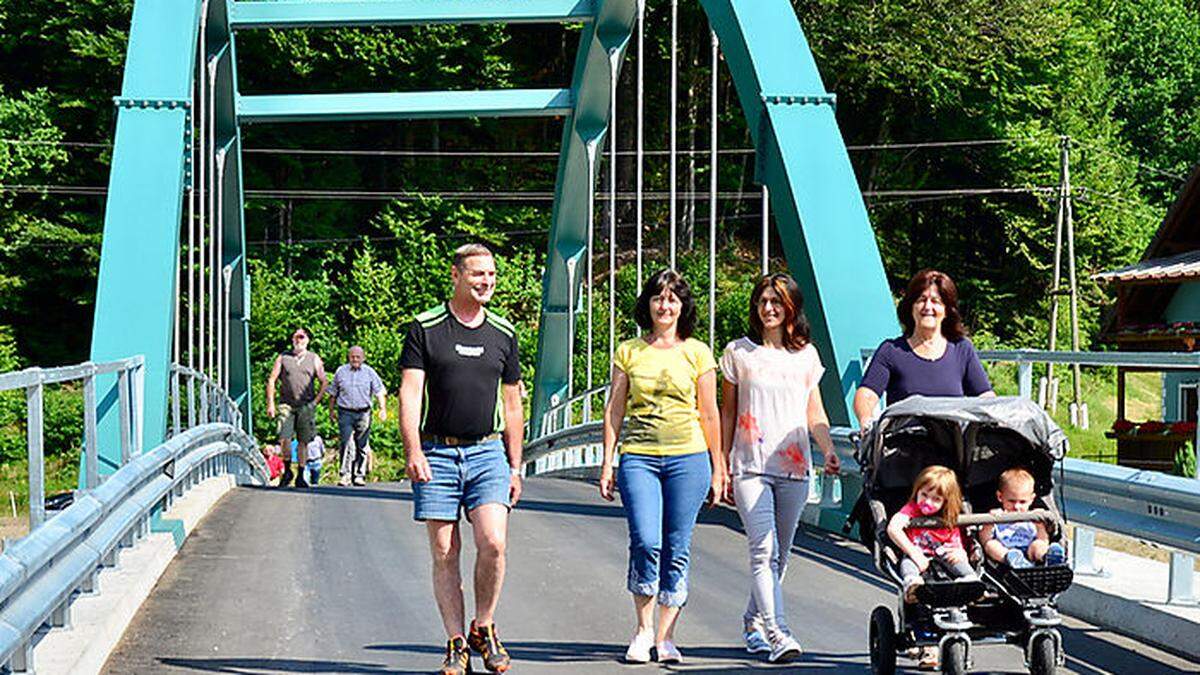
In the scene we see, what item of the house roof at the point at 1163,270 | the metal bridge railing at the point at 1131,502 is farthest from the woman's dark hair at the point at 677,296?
the house roof at the point at 1163,270

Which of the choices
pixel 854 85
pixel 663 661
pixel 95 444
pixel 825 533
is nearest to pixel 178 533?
Answer: pixel 95 444

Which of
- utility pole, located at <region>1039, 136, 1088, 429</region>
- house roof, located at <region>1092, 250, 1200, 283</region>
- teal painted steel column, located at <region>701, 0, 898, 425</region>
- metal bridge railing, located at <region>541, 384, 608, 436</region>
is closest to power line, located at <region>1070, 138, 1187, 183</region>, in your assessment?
utility pole, located at <region>1039, 136, 1088, 429</region>

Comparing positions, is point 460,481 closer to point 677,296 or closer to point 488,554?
point 488,554

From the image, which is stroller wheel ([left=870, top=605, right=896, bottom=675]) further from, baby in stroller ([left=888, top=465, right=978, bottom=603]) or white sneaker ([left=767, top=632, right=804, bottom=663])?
white sneaker ([left=767, top=632, right=804, bottom=663])

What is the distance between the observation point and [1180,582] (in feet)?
25.3

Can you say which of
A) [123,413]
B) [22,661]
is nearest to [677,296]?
[22,661]

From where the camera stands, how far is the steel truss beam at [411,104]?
942 inches

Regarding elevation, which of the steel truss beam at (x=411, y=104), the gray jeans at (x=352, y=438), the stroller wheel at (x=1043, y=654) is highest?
the steel truss beam at (x=411, y=104)

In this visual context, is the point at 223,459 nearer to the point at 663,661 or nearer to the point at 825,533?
the point at 825,533

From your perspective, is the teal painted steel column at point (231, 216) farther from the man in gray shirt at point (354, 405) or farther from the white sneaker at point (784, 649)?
the white sneaker at point (784, 649)

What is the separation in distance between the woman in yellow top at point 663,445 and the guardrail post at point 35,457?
2235 mm

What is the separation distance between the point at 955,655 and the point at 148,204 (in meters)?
9.06

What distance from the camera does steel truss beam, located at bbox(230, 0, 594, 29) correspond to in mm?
21891

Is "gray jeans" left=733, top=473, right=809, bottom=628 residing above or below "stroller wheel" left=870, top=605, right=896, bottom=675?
above
